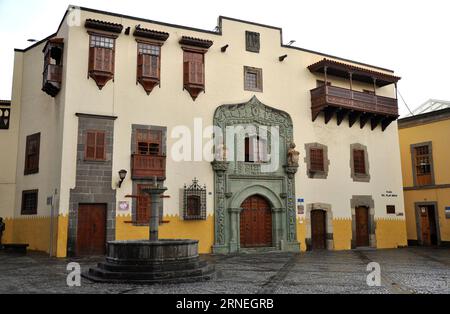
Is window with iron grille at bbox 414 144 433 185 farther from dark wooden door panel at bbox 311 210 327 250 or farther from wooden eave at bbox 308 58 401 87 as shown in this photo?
dark wooden door panel at bbox 311 210 327 250

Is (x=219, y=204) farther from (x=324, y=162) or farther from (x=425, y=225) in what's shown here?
(x=425, y=225)

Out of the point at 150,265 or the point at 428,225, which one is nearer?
the point at 150,265

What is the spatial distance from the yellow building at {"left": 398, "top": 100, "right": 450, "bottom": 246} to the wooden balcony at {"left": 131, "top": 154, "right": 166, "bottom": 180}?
15.9 m

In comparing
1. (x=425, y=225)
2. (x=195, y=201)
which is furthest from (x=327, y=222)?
(x=425, y=225)

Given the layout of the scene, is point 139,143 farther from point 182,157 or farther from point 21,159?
point 21,159

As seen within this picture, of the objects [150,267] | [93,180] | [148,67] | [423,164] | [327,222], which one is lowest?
[150,267]

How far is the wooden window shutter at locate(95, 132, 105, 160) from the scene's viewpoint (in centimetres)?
1781

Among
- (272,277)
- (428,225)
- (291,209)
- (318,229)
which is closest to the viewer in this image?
(272,277)

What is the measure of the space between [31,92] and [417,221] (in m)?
22.1

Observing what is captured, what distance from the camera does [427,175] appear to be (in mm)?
25922

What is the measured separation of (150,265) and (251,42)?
13940 mm

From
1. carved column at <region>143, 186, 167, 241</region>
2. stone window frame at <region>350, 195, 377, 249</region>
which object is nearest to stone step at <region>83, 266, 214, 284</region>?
carved column at <region>143, 186, 167, 241</region>
